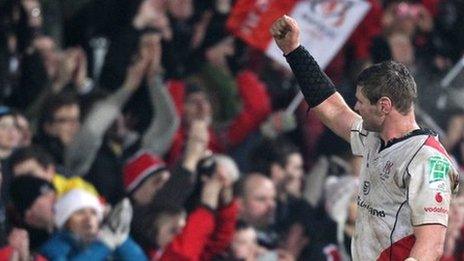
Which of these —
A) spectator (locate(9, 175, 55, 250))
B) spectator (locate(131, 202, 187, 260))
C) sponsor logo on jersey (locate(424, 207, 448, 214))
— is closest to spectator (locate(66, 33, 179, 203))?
spectator (locate(131, 202, 187, 260))

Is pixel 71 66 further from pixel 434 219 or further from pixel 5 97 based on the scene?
pixel 434 219

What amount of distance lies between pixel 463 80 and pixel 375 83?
303 inches

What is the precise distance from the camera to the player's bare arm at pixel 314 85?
31.9 ft

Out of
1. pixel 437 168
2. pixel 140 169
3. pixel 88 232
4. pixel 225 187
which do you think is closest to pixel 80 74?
pixel 140 169

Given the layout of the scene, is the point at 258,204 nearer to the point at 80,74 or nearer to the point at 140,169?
the point at 140,169

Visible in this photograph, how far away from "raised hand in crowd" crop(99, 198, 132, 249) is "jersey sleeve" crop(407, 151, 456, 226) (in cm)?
321

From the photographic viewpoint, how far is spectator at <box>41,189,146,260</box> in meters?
11.6

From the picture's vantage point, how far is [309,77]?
984cm

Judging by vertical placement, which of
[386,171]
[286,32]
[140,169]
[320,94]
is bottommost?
[140,169]

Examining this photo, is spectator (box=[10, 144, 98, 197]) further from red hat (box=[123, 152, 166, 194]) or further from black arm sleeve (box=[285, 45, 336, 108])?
black arm sleeve (box=[285, 45, 336, 108])

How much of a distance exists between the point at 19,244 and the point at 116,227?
3.55ft

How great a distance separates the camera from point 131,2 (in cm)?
1575

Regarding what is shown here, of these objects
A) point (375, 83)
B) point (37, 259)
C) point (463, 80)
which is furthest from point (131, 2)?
point (375, 83)

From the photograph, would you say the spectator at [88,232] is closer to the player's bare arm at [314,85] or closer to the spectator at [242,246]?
the spectator at [242,246]
